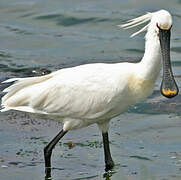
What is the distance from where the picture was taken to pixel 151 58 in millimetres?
8484

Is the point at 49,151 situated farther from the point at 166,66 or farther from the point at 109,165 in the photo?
the point at 166,66

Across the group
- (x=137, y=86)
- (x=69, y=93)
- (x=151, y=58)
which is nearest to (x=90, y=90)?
(x=69, y=93)

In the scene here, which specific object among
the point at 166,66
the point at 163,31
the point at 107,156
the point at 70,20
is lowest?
the point at 107,156

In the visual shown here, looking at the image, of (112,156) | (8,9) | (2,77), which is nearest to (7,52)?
(2,77)

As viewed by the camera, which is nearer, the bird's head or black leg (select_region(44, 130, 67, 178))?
the bird's head

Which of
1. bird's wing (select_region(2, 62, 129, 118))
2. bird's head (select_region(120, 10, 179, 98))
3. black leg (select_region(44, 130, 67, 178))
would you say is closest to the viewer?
bird's head (select_region(120, 10, 179, 98))

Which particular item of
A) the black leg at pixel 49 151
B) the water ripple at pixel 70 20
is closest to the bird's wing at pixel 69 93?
the black leg at pixel 49 151

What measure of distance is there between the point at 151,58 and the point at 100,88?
2.33ft

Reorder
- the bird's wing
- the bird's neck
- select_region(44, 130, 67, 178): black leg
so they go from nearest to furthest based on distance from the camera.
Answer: the bird's neck < the bird's wing < select_region(44, 130, 67, 178): black leg

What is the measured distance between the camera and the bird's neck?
8.47 metres

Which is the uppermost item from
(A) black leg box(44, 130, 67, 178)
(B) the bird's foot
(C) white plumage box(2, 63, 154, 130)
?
(C) white plumage box(2, 63, 154, 130)

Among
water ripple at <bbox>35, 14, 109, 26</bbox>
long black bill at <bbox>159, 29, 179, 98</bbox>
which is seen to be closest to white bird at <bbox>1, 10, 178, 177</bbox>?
long black bill at <bbox>159, 29, 179, 98</bbox>

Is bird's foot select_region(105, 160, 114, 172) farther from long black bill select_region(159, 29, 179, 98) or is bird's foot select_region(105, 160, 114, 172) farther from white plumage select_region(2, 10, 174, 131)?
long black bill select_region(159, 29, 179, 98)

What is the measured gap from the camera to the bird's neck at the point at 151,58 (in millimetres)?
8469
